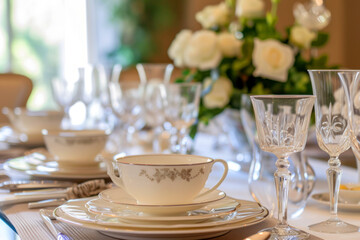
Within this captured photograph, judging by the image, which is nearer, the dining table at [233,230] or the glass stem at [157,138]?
the dining table at [233,230]

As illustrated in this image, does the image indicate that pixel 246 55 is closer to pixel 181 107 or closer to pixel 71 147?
pixel 181 107

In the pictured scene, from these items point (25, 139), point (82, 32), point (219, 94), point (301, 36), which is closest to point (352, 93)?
point (219, 94)

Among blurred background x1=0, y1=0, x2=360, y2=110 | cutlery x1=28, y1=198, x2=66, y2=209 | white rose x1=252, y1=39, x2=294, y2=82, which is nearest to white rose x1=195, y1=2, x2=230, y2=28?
white rose x1=252, y1=39, x2=294, y2=82

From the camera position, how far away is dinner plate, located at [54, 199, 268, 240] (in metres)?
0.67

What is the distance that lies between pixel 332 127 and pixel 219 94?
2.21ft

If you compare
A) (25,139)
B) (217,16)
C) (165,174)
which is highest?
(217,16)

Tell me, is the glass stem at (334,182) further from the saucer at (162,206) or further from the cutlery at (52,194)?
the cutlery at (52,194)

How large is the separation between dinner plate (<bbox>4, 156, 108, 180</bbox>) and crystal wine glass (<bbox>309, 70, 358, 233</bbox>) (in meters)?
Result: 0.47

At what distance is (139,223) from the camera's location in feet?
2.35

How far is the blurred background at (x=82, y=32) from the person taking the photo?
5.25 meters

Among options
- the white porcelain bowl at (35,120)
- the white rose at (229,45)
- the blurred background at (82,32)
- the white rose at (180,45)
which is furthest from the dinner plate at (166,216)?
the blurred background at (82,32)

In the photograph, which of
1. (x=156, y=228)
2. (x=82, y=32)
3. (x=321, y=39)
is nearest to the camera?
(x=156, y=228)

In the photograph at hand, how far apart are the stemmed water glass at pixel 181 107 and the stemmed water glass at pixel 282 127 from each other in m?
0.54

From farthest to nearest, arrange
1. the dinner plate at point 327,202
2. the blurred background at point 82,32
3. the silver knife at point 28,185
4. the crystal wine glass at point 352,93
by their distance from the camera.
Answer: the blurred background at point 82,32 → the silver knife at point 28,185 → the dinner plate at point 327,202 → the crystal wine glass at point 352,93
